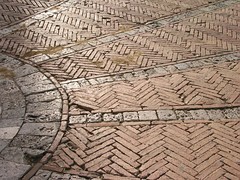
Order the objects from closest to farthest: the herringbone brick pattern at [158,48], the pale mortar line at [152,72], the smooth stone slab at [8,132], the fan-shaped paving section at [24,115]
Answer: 1. the fan-shaped paving section at [24,115]
2. the smooth stone slab at [8,132]
3. the pale mortar line at [152,72]
4. the herringbone brick pattern at [158,48]

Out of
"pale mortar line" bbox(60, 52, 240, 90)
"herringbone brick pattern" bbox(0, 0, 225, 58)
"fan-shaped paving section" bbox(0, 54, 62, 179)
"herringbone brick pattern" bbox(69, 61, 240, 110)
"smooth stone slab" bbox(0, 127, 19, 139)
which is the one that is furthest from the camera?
"herringbone brick pattern" bbox(0, 0, 225, 58)

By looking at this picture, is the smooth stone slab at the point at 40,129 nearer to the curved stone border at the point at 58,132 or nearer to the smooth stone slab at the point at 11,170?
the curved stone border at the point at 58,132

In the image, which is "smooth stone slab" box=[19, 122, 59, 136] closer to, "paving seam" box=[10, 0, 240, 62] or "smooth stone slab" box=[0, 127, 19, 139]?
"smooth stone slab" box=[0, 127, 19, 139]

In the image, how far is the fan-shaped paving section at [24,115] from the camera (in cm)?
368

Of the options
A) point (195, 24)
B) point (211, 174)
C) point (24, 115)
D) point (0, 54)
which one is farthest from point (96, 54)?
point (211, 174)

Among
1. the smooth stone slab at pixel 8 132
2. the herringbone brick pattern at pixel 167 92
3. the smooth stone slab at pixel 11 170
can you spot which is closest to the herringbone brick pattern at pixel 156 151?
the smooth stone slab at pixel 11 170

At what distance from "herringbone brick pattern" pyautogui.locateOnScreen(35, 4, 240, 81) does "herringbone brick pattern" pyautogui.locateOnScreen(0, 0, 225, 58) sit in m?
0.04

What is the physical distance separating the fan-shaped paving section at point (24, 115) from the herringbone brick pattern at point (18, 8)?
211 centimetres

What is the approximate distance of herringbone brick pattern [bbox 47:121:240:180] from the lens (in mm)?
3578

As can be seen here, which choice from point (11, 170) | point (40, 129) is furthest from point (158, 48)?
point (11, 170)

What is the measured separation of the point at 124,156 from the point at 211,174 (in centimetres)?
107

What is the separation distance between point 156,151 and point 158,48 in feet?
9.96

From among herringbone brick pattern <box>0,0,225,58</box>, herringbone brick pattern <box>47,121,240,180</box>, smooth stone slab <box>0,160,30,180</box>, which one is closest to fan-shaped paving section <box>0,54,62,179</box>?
smooth stone slab <box>0,160,30,180</box>

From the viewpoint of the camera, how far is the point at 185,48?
636cm
